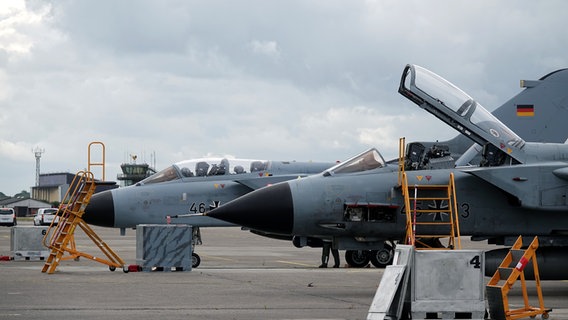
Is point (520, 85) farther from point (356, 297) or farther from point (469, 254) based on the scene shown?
point (469, 254)

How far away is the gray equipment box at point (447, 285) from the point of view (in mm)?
11016

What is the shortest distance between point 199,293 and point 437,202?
12.3 ft

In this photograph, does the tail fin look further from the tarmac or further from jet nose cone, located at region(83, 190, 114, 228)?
jet nose cone, located at region(83, 190, 114, 228)

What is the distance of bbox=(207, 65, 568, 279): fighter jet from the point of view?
14.8 metres

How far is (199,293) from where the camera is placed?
14781mm

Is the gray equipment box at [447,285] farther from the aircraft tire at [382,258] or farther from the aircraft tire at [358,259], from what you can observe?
the aircraft tire at [358,259]

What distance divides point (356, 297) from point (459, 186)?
7.80ft

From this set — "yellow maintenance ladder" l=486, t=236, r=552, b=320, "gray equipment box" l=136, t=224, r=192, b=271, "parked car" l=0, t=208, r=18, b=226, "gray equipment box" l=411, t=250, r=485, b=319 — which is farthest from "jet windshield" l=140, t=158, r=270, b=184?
"parked car" l=0, t=208, r=18, b=226

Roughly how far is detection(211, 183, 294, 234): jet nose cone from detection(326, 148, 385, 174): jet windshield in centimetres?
97

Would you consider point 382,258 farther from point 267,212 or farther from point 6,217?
point 6,217

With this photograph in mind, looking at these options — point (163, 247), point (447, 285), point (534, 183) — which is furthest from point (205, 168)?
point (447, 285)

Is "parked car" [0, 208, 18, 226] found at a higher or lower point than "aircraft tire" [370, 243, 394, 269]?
higher

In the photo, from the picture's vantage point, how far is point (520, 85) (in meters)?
19.5

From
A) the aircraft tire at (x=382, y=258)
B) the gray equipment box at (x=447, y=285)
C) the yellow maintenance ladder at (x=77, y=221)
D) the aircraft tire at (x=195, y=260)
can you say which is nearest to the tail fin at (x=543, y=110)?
the aircraft tire at (x=382, y=258)
